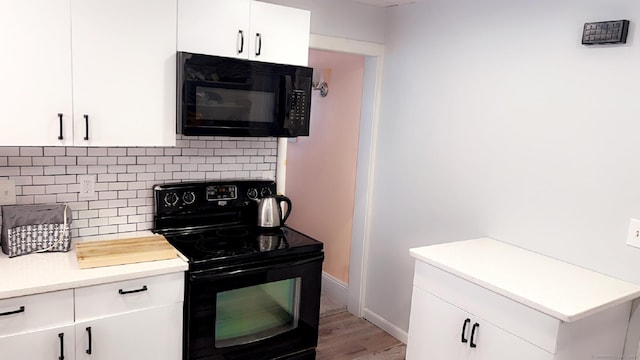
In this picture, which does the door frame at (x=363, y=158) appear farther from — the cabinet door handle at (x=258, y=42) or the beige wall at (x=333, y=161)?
the cabinet door handle at (x=258, y=42)

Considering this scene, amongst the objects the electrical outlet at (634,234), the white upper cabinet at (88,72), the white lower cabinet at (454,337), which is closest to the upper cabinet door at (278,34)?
the white upper cabinet at (88,72)

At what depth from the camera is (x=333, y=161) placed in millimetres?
3920

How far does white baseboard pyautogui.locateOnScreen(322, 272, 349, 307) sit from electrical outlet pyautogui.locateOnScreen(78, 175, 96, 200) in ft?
7.15

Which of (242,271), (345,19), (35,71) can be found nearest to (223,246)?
(242,271)

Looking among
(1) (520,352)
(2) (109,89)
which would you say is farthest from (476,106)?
(2) (109,89)

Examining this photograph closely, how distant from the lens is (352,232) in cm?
365

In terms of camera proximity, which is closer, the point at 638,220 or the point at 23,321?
the point at 23,321

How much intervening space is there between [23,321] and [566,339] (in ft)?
6.78

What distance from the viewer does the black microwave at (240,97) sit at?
83.4 inches

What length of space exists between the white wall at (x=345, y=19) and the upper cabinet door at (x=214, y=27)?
2.16ft

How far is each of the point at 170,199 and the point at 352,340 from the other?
1672 millimetres

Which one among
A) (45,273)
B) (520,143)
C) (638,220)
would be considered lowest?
(45,273)

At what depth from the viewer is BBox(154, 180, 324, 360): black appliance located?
212 centimetres

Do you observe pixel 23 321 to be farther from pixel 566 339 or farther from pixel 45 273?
pixel 566 339
